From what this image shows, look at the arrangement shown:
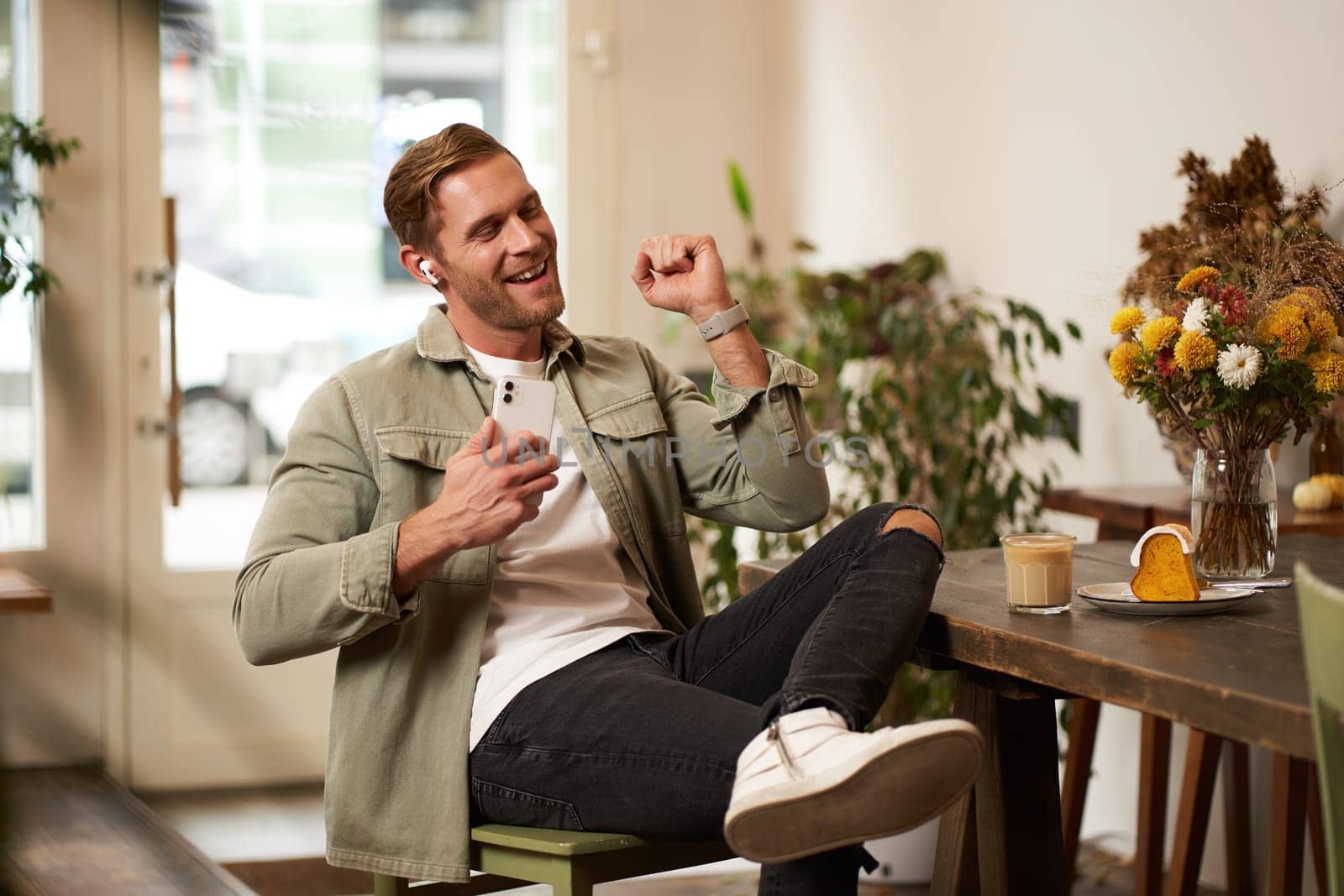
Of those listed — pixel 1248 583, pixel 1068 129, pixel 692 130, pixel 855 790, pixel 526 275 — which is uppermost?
pixel 692 130

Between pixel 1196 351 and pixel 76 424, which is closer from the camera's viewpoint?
Answer: pixel 1196 351

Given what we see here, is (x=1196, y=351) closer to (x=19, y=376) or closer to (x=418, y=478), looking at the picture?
(x=418, y=478)

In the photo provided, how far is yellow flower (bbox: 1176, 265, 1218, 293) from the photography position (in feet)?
5.63

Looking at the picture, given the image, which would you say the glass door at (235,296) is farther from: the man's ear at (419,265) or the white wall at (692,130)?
the man's ear at (419,265)

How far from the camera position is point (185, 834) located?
134 inches

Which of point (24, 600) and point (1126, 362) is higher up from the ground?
point (1126, 362)

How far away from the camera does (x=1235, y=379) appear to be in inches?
64.5

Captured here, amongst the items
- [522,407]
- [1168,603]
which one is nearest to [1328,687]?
[1168,603]

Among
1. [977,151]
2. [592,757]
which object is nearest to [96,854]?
[592,757]

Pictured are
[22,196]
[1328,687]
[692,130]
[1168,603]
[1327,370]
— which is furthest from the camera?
[692,130]

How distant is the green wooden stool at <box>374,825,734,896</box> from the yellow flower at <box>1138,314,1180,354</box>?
0.76 m

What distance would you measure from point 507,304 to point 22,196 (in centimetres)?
216

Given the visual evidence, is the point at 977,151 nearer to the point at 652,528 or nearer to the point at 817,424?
the point at 817,424

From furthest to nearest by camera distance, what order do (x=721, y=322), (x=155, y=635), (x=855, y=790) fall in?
(x=155, y=635), (x=721, y=322), (x=855, y=790)
